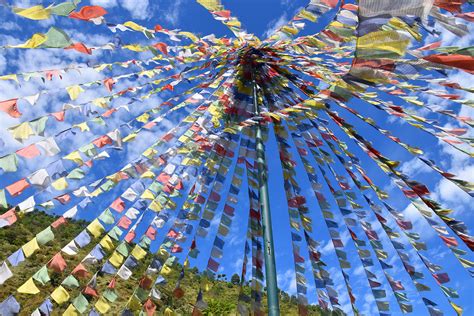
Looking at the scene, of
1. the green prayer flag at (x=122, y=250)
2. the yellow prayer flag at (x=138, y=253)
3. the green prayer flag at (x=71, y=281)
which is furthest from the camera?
the yellow prayer flag at (x=138, y=253)

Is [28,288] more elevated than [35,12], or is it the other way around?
[35,12]

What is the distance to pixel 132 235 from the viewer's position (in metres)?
5.07

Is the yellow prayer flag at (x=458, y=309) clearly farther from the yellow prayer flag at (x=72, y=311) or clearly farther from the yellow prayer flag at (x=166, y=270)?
the yellow prayer flag at (x=72, y=311)

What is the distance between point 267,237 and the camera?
4547mm

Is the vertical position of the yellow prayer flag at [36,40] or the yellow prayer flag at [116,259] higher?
the yellow prayer flag at [36,40]

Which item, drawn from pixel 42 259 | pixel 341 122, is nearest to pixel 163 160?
pixel 341 122

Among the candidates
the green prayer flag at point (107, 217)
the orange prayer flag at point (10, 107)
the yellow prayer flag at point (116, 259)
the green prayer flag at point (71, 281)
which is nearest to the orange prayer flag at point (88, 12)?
the orange prayer flag at point (10, 107)

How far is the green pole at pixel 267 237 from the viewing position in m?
4.23

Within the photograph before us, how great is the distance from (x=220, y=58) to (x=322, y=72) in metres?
1.27

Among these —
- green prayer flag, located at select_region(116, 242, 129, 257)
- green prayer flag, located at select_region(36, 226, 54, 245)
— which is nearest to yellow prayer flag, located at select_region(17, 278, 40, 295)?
green prayer flag, located at select_region(36, 226, 54, 245)

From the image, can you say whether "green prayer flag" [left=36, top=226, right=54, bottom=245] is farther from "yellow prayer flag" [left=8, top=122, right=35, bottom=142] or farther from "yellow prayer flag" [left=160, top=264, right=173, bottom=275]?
"yellow prayer flag" [left=160, top=264, right=173, bottom=275]

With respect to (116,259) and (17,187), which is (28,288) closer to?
(116,259)

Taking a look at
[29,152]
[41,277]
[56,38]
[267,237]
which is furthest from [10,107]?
[267,237]

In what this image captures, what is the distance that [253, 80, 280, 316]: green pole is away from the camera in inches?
167
